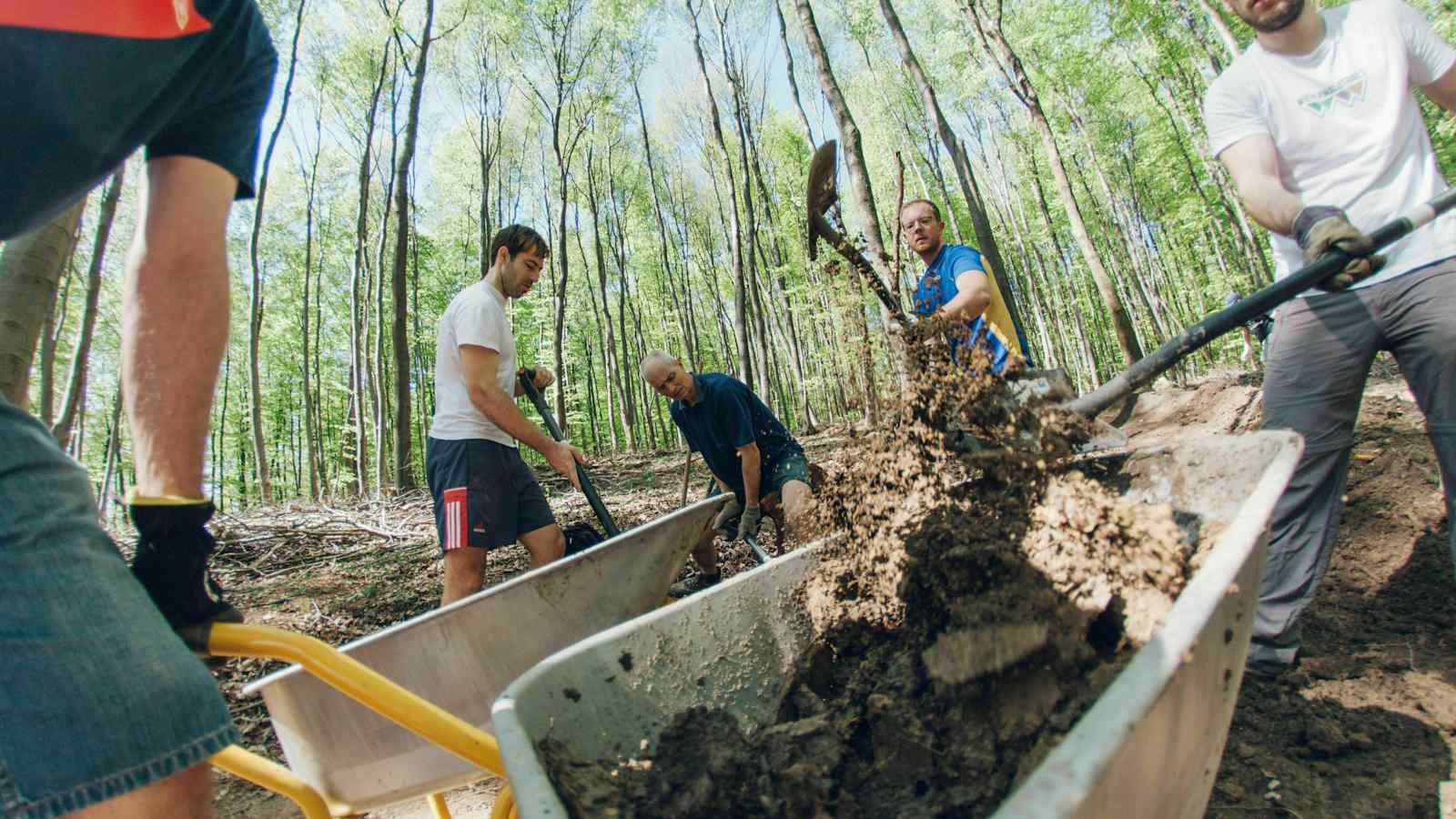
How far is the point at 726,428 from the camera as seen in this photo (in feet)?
12.8

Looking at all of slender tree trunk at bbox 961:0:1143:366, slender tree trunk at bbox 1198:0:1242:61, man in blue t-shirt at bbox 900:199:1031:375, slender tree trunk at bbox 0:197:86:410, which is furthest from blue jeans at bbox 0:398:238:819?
slender tree trunk at bbox 1198:0:1242:61

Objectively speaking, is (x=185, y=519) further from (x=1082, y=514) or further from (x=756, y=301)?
(x=756, y=301)

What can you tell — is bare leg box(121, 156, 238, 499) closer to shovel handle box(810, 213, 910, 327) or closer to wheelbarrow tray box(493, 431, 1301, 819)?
wheelbarrow tray box(493, 431, 1301, 819)

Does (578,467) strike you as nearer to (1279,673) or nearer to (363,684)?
(363,684)

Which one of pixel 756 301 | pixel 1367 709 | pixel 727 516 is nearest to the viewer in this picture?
pixel 1367 709

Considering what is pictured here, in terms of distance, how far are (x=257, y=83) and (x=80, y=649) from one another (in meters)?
1.00

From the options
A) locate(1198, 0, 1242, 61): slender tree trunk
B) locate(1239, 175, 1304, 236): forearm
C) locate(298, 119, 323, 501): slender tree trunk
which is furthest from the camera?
locate(298, 119, 323, 501): slender tree trunk

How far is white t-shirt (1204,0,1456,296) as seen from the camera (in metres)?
1.86

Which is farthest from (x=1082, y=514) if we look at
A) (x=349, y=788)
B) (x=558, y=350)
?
(x=558, y=350)

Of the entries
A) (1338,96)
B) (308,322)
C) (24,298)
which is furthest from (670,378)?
(308,322)

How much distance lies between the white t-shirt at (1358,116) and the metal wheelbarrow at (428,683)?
7.55 feet

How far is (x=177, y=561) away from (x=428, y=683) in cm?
102

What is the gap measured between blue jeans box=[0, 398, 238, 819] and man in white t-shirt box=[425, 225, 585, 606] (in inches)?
75.3

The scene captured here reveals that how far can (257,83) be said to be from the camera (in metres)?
1.19
